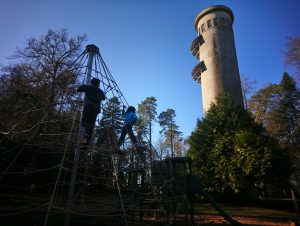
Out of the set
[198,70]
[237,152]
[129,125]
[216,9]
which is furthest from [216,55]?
[129,125]

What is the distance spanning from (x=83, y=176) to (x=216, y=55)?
18.1 metres

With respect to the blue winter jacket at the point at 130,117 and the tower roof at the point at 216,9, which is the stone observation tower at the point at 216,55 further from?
the blue winter jacket at the point at 130,117

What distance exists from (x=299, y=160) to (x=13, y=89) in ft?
94.5

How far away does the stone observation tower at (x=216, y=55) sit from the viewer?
2141 centimetres

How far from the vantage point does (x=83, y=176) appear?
9383 mm

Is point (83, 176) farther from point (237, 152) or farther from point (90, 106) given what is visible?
point (237, 152)

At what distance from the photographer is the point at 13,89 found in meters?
15.0

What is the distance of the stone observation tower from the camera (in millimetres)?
21406

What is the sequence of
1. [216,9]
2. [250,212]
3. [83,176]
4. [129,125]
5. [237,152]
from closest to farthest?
[129,125], [83,176], [250,212], [237,152], [216,9]

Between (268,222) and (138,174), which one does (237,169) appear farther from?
(138,174)

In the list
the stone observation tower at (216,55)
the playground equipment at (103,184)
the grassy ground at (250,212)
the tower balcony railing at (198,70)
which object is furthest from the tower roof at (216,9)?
the playground equipment at (103,184)

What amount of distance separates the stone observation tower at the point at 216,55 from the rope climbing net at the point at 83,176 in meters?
13.8

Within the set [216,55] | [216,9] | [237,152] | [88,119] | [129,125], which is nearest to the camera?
[88,119]

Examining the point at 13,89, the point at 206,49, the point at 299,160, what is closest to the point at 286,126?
the point at 299,160
